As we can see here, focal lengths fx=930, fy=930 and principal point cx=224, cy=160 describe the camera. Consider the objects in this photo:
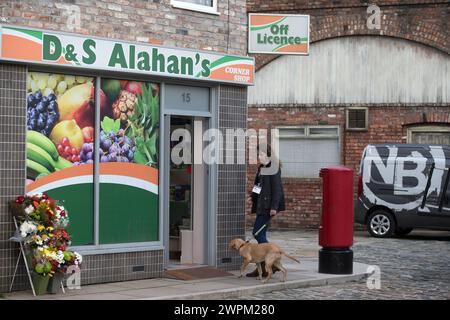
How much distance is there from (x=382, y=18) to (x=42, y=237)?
14932 millimetres

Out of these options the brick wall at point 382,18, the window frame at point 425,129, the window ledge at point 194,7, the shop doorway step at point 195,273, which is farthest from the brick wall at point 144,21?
the window frame at point 425,129

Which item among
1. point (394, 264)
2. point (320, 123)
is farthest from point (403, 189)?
point (394, 264)

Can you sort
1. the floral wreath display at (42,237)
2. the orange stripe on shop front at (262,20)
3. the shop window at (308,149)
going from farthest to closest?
the shop window at (308,149) < the orange stripe on shop front at (262,20) < the floral wreath display at (42,237)

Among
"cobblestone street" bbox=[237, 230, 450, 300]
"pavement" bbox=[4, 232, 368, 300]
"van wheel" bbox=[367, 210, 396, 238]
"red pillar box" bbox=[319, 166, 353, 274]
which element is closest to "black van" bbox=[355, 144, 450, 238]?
"van wheel" bbox=[367, 210, 396, 238]

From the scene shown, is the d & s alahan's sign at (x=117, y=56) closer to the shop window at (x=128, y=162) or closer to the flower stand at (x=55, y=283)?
the shop window at (x=128, y=162)

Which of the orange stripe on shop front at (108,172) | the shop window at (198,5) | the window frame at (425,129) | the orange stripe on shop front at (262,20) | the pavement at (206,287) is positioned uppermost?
the shop window at (198,5)

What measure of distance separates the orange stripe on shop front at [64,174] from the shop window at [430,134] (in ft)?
43.6

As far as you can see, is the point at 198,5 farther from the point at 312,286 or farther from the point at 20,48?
the point at 312,286

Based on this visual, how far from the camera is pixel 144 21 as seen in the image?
12.5 metres

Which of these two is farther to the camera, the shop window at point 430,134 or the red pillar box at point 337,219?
the shop window at point 430,134

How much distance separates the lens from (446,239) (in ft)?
71.2

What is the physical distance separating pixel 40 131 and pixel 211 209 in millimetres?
3132

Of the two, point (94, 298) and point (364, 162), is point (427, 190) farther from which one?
point (94, 298)

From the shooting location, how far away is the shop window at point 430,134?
23297mm
